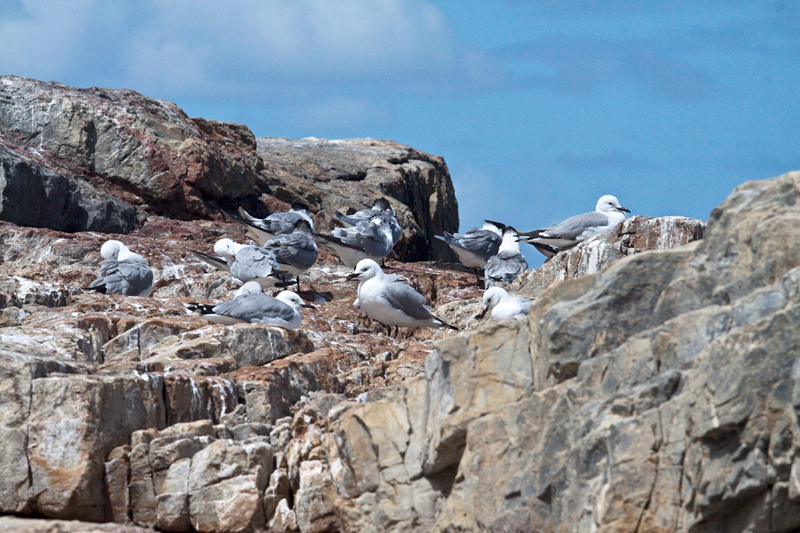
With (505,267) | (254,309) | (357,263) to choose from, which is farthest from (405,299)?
(505,267)

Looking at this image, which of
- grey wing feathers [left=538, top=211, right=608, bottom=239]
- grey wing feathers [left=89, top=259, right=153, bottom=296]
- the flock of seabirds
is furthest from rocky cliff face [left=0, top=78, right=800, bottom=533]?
grey wing feathers [left=538, top=211, right=608, bottom=239]

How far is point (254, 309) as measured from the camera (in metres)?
10.3

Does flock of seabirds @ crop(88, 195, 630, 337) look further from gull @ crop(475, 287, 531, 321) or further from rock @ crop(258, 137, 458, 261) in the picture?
rock @ crop(258, 137, 458, 261)

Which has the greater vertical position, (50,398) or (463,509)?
(50,398)

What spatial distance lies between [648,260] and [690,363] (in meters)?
0.82

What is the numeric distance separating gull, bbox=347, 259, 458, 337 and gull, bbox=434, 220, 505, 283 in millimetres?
4520

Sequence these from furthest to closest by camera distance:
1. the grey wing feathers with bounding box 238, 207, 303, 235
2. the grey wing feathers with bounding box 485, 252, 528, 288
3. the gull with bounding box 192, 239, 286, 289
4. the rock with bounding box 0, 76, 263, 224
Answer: the rock with bounding box 0, 76, 263, 224 → the grey wing feathers with bounding box 238, 207, 303, 235 → the grey wing feathers with bounding box 485, 252, 528, 288 → the gull with bounding box 192, 239, 286, 289

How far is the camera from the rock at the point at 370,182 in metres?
21.9

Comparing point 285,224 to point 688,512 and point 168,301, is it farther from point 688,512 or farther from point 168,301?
point 688,512

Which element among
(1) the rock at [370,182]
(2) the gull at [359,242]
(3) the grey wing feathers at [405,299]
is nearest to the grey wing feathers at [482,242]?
(2) the gull at [359,242]

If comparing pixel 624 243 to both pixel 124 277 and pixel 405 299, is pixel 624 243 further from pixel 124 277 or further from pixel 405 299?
pixel 124 277

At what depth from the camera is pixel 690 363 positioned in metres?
5.09

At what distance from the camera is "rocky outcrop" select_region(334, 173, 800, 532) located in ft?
15.2

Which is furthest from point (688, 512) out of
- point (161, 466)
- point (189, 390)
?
point (189, 390)
